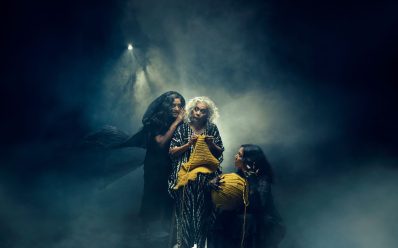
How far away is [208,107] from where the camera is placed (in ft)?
24.1

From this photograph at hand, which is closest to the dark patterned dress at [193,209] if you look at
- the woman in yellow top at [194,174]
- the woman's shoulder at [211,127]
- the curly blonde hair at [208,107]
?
the woman in yellow top at [194,174]

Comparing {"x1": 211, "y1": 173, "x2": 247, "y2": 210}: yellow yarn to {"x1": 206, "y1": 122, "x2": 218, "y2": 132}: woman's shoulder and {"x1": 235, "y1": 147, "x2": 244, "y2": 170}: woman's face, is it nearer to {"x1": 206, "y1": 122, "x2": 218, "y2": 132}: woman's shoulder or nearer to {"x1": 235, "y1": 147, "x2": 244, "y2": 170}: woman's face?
{"x1": 235, "y1": 147, "x2": 244, "y2": 170}: woman's face

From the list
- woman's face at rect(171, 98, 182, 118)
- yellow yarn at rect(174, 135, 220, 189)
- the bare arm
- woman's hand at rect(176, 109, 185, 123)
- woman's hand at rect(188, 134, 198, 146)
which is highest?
woman's face at rect(171, 98, 182, 118)

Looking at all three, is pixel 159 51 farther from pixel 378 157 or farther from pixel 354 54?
pixel 378 157

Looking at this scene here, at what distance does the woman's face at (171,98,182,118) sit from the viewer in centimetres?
754

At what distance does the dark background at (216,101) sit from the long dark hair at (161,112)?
0.40 metres

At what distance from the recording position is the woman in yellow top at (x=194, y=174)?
249 inches

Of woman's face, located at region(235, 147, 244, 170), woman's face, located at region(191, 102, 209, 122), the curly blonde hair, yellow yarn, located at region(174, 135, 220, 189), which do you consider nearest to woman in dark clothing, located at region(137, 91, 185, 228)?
the curly blonde hair

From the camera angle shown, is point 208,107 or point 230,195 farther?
point 208,107

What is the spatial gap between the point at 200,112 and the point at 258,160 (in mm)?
1398

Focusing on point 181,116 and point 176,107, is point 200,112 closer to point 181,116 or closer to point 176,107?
point 181,116

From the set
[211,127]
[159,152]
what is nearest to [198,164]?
[211,127]

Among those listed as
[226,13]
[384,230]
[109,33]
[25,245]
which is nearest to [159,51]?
[109,33]

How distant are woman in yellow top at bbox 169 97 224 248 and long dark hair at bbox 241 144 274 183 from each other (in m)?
0.49
